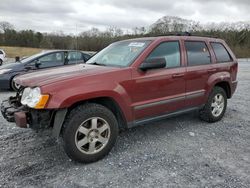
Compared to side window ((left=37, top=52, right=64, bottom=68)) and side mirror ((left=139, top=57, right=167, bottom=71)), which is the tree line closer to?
side window ((left=37, top=52, right=64, bottom=68))

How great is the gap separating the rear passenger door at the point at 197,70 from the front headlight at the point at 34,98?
8.17 ft

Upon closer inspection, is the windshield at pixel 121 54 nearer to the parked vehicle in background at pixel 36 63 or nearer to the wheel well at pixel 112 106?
the wheel well at pixel 112 106

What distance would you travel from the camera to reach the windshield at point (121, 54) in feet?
12.4

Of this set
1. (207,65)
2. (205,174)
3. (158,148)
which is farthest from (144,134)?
(207,65)

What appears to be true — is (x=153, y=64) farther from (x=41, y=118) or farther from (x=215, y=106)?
(x=215, y=106)

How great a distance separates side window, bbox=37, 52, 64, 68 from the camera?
8172 mm

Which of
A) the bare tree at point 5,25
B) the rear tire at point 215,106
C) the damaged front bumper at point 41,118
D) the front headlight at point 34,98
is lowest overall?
the rear tire at point 215,106

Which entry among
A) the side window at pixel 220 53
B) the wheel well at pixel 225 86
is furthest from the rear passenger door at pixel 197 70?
the wheel well at pixel 225 86

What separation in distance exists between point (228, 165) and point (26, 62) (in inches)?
272

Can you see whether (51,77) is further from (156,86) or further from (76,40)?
(76,40)

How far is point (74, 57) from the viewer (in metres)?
9.12

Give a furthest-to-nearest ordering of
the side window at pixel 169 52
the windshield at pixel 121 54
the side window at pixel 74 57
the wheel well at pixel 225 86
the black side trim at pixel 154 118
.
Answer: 1. the side window at pixel 74 57
2. the wheel well at pixel 225 86
3. the side window at pixel 169 52
4. the windshield at pixel 121 54
5. the black side trim at pixel 154 118

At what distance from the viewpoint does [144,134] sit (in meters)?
4.31

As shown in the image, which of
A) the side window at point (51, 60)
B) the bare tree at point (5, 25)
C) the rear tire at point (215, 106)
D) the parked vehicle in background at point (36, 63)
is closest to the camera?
the rear tire at point (215, 106)
